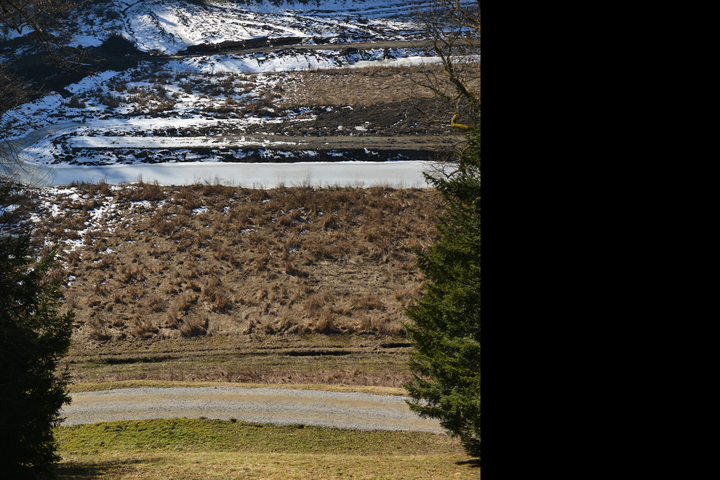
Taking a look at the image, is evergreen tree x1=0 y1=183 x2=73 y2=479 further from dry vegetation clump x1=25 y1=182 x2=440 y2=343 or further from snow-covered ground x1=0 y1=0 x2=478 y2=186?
dry vegetation clump x1=25 y1=182 x2=440 y2=343

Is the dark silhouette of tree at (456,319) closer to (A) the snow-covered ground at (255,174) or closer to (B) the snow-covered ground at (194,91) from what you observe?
(B) the snow-covered ground at (194,91)

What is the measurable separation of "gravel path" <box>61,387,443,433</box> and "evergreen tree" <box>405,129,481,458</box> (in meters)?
2.12

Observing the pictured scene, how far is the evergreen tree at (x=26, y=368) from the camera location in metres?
6.74

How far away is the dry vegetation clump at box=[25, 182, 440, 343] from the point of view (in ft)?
59.4

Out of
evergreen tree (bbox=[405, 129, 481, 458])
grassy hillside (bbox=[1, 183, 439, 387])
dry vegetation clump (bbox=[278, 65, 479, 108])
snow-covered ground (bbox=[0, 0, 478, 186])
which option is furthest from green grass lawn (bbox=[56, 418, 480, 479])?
dry vegetation clump (bbox=[278, 65, 479, 108])

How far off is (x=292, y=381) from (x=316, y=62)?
37182 millimetres

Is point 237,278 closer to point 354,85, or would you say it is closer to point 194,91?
point 354,85

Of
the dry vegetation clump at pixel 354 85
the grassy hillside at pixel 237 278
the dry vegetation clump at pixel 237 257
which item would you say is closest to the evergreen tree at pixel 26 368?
the grassy hillside at pixel 237 278

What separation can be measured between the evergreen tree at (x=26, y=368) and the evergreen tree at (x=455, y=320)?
270 inches
